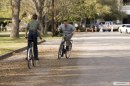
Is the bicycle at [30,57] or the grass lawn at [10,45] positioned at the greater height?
the bicycle at [30,57]

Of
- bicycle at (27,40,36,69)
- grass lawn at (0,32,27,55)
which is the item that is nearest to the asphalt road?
bicycle at (27,40,36,69)

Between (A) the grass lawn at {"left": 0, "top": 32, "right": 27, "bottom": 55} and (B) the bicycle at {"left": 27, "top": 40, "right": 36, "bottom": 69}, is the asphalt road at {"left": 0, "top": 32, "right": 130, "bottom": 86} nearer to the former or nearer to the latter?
(B) the bicycle at {"left": 27, "top": 40, "right": 36, "bottom": 69}

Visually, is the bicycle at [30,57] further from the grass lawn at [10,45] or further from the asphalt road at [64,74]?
the grass lawn at [10,45]

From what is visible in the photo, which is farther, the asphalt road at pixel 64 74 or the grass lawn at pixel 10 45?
the grass lawn at pixel 10 45

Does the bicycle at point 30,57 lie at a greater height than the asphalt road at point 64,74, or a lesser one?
greater

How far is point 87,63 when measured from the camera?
59.5 ft

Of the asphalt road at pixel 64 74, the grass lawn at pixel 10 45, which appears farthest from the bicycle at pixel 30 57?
the grass lawn at pixel 10 45

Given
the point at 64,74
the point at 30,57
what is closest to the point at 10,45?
the point at 30,57

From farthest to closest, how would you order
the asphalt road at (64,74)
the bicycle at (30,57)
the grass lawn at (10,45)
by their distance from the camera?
the grass lawn at (10,45), the bicycle at (30,57), the asphalt road at (64,74)

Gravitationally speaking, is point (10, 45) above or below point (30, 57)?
below

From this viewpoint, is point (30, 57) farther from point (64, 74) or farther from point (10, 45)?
point (10, 45)

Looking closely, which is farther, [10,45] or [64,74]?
[10,45]

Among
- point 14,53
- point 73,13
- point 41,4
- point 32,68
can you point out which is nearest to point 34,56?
point 32,68

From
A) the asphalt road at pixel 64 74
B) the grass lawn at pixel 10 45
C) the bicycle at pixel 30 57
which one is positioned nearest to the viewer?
the asphalt road at pixel 64 74
